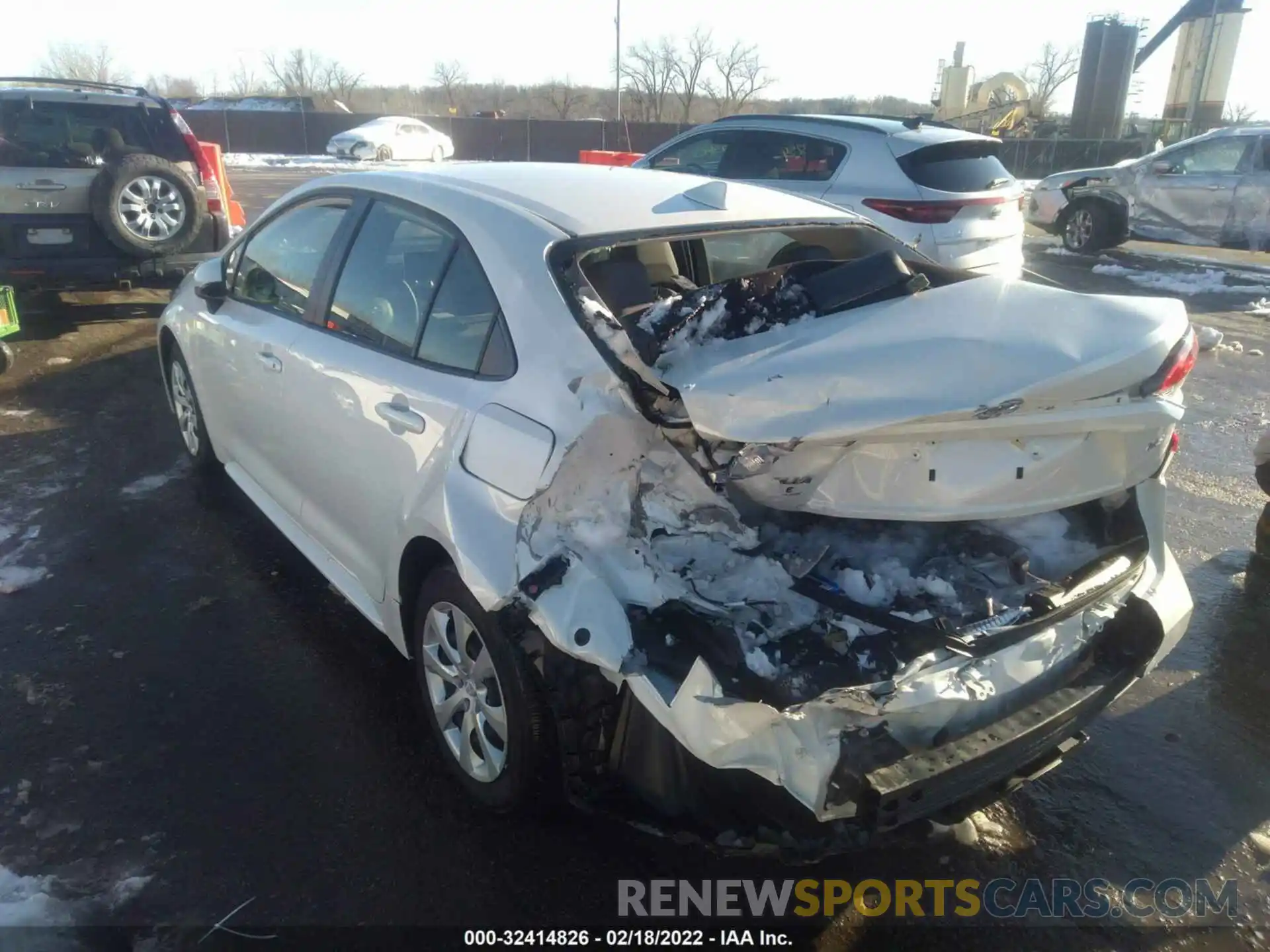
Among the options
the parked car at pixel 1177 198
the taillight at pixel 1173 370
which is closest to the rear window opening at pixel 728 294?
the taillight at pixel 1173 370

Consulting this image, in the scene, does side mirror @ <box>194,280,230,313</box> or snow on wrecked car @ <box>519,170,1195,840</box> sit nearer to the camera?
snow on wrecked car @ <box>519,170,1195,840</box>

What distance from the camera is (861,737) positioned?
1.98 m

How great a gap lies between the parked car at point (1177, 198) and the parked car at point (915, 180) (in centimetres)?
679

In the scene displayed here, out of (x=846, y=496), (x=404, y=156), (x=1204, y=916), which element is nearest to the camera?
(x=846, y=496)

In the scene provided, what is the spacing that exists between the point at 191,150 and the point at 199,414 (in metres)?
4.57

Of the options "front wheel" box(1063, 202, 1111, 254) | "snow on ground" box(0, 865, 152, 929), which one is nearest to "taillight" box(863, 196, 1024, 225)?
"snow on ground" box(0, 865, 152, 929)

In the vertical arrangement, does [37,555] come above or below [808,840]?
below

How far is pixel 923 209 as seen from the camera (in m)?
6.77

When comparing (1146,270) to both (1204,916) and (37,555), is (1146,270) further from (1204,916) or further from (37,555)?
(37,555)

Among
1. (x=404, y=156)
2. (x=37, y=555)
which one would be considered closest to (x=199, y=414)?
(x=37, y=555)

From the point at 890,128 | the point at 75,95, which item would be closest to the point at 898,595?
→ the point at 890,128

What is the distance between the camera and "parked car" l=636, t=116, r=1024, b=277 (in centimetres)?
680

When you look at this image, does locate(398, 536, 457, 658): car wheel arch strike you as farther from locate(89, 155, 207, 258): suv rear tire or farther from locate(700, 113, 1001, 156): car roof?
locate(89, 155, 207, 258): suv rear tire

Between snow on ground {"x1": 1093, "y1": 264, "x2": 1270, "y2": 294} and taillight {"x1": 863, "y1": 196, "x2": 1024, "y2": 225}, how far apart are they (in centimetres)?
561
